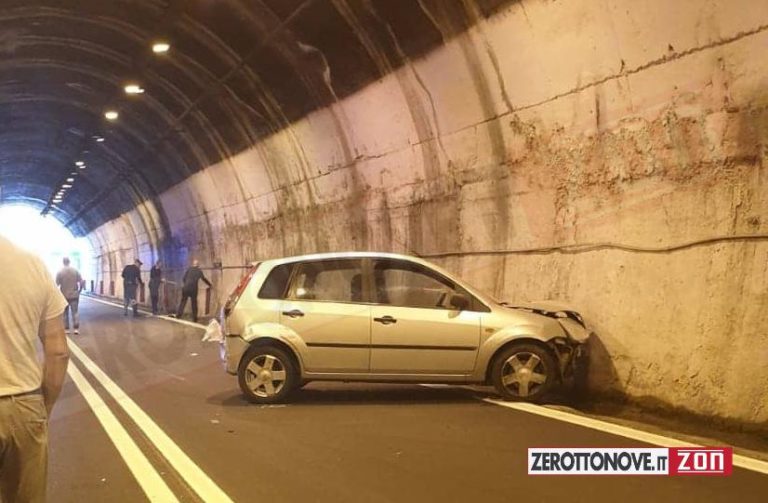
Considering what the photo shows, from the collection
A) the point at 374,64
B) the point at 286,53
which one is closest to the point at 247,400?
the point at 374,64

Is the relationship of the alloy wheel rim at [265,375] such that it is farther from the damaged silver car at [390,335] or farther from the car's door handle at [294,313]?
the car's door handle at [294,313]

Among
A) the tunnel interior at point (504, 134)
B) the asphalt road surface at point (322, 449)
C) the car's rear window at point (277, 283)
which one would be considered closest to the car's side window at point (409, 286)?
the car's rear window at point (277, 283)

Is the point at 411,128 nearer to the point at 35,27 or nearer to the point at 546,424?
the point at 546,424

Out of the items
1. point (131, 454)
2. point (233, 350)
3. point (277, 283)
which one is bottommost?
point (131, 454)

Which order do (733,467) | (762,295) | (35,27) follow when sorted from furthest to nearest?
(35,27)
(762,295)
(733,467)

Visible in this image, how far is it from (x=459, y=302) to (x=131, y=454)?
3844 mm

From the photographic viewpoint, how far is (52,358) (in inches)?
122

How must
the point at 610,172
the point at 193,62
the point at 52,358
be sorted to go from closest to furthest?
the point at 52,358 < the point at 610,172 < the point at 193,62

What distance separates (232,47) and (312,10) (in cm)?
311

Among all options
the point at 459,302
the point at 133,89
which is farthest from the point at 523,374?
the point at 133,89

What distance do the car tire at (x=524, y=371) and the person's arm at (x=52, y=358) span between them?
5988mm

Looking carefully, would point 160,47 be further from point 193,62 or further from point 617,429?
point 617,429

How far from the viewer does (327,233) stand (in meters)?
16.4

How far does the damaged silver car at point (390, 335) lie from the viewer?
8430 millimetres
